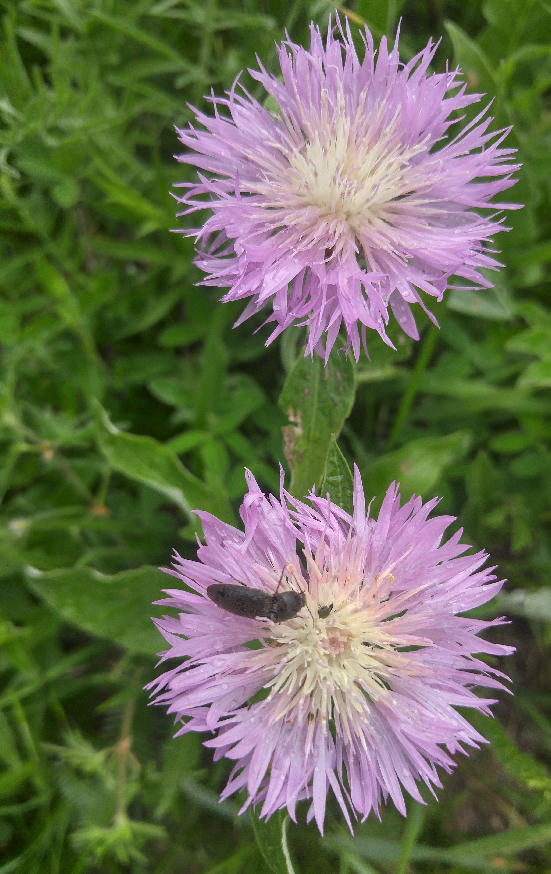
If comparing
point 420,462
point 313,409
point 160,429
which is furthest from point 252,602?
point 160,429

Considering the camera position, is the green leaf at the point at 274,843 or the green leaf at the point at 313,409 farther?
the green leaf at the point at 313,409

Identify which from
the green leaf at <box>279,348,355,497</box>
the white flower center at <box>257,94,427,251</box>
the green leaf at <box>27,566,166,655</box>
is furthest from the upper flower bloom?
the green leaf at <box>27,566,166,655</box>

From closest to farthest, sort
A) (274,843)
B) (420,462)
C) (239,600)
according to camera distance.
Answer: (239,600) < (274,843) < (420,462)

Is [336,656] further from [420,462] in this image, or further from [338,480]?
[420,462]

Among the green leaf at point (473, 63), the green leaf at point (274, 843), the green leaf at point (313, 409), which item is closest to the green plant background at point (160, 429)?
the green leaf at point (473, 63)

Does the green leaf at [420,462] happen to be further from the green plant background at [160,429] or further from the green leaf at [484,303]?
the green leaf at [484,303]

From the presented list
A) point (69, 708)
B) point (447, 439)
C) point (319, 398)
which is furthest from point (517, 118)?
point (69, 708)
